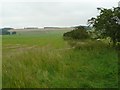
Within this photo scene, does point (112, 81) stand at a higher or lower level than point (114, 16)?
lower

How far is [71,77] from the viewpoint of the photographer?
28.1 feet

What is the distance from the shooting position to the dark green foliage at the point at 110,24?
63.1 ft

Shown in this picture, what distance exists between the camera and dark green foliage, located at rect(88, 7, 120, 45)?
19.2 meters

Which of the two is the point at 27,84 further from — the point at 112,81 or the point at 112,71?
the point at 112,71

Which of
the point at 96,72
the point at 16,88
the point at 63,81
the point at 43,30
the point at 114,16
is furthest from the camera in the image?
the point at 43,30

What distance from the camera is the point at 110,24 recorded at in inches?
766

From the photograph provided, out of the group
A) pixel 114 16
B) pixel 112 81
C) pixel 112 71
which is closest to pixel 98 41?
pixel 114 16

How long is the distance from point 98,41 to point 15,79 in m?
16.9

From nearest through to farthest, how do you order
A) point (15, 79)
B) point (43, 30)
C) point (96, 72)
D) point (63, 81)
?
point (15, 79) → point (63, 81) → point (96, 72) → point (43, 30)

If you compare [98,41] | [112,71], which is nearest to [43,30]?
[98,41]

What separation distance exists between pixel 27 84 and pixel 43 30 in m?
132

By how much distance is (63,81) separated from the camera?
25.2ft

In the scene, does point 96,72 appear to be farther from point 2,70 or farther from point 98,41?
point 98,41

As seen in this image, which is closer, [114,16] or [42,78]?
[42,78]
